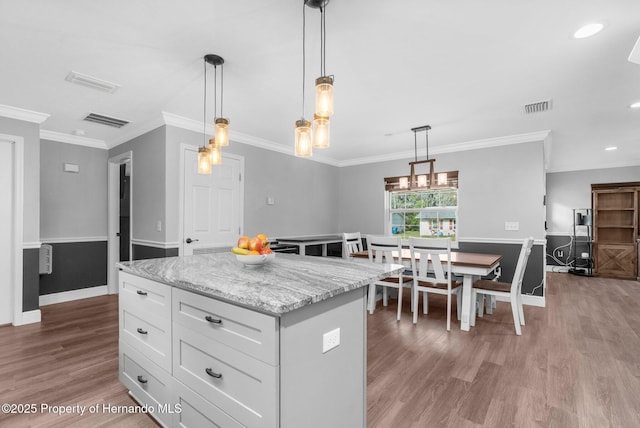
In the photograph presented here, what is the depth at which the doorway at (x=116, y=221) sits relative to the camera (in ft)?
15.9

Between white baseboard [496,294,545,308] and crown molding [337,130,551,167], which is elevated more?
crown molding [337,130,551,167]

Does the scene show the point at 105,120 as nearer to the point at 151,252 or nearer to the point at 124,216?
the point at 151,252

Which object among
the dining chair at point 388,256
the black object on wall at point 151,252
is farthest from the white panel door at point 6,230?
the dining chair at point 388,256

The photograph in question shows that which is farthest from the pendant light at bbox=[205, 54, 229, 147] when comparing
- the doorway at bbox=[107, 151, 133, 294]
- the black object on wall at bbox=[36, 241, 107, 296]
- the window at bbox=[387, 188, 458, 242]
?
the window at bbox=[387, 188, 458, 242]

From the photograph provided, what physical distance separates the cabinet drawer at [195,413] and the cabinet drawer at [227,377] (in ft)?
0.09

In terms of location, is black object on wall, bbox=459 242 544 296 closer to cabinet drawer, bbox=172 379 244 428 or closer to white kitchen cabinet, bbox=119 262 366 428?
white kitchen cabinet, bbox=119 262 366 428

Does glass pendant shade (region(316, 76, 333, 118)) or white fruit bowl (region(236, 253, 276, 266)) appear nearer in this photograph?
glass pendant shade (region(316, 76, 333, 118))

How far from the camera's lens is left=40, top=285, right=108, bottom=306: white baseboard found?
4312 millimetres

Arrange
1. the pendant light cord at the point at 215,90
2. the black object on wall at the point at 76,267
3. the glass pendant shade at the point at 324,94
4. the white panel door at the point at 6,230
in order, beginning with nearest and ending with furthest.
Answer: the glass pendant shade at the point at 324,94 < the pendant light cord at the point at 215,90 < the white panel door at the point at 6,230 < the black object on wall at the point at 76,267

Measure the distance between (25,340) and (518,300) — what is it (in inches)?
200

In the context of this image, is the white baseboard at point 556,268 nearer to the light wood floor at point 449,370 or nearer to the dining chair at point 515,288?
the light wood floor at point 449,370

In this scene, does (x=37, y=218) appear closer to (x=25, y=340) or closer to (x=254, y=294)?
(x=25, y=340)

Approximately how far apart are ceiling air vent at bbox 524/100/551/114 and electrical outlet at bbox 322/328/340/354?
10.7 ft

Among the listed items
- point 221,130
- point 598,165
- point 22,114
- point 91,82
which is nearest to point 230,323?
point 221,130
